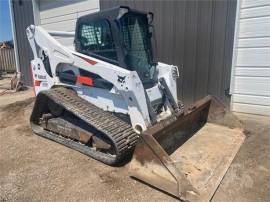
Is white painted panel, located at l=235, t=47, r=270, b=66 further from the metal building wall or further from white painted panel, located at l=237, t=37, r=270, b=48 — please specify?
the metal building wall

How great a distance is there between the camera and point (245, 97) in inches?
205

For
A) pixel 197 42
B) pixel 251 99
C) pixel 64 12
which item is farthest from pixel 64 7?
pixel 251 99

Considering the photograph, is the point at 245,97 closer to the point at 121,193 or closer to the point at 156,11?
the point at 156,11

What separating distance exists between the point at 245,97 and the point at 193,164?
8.57 ft

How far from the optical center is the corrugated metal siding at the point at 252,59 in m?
4.83

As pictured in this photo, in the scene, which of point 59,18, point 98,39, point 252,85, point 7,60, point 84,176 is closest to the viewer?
point 84,176

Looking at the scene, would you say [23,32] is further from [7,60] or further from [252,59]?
[7,60]

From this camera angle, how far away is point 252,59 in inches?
198

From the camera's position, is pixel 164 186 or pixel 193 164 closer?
pixel 164 186

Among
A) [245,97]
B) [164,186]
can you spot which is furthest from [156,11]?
[164,186]

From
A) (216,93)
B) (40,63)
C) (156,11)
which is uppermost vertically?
(156,11)

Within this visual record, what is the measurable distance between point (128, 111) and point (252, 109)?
291 centimetres

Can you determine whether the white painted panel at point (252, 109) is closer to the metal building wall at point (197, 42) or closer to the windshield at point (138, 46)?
the metal building wall at point (197, 42)

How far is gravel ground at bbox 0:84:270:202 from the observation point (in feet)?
9.21
